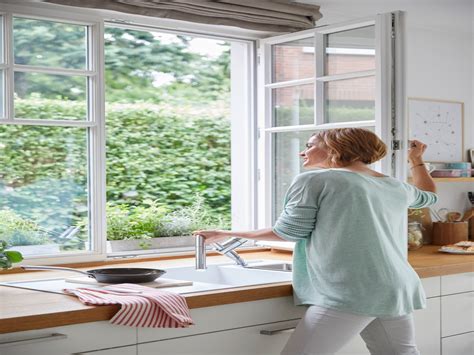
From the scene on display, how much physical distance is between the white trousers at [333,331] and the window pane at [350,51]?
3.83 ft

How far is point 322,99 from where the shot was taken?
3.68 metres

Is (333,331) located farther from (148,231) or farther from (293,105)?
(148,231)

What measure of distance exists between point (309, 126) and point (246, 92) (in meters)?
0.58

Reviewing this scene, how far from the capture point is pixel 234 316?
8.86ft

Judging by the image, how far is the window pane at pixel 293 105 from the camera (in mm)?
3777

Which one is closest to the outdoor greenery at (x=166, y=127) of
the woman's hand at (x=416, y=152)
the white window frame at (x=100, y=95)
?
the white window frame at (x=100, y=95)

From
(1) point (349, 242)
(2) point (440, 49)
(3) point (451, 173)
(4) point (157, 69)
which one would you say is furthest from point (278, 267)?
(4) point (157, 69)

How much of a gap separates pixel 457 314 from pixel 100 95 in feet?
5.91

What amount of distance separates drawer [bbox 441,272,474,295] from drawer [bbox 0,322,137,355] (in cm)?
151

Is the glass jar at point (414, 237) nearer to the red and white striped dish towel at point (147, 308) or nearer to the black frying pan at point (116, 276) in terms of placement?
the black frying pan at point (116, 276)

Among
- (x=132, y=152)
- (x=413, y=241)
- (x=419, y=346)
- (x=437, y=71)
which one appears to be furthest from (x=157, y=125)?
(x=419, y=346)

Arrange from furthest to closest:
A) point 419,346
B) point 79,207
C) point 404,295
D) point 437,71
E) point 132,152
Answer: point 132,152, point 437,71, point 79,207, point 419,346, point 404,295

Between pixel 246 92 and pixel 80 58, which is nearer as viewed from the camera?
pixel 80 58

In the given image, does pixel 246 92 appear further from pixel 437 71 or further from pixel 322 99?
pixel 437 71
